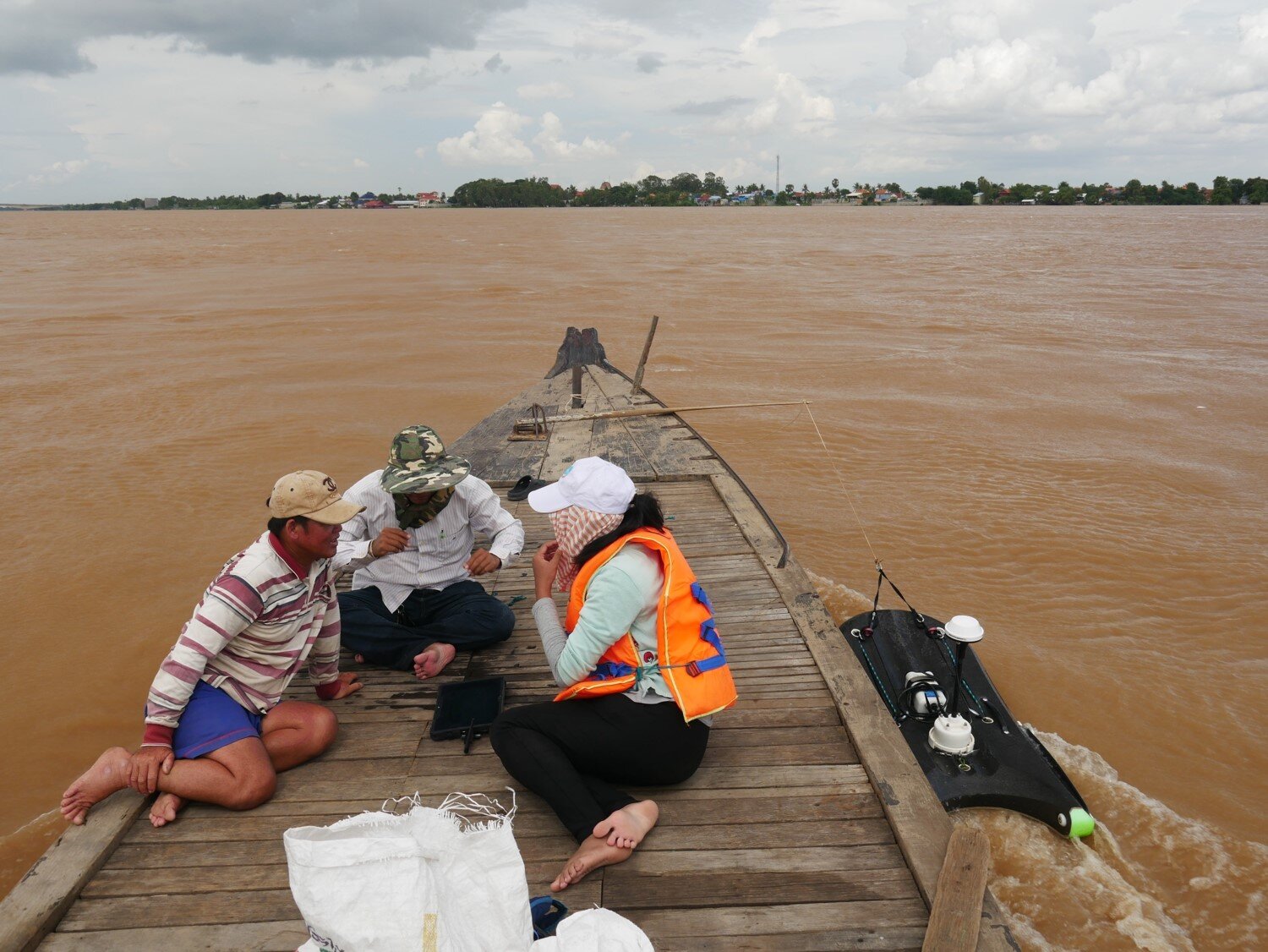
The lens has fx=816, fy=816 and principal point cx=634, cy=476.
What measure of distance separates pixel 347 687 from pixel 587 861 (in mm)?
1403

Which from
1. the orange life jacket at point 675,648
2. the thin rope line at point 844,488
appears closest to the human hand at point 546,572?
the orange life jacket at point 675,648

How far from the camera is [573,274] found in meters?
25.5

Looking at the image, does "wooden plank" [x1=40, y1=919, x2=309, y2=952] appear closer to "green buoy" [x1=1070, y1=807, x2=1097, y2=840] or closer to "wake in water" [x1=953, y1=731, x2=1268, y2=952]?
"wake in water" [x1=953, y1=731, x2=1268, y2=952]

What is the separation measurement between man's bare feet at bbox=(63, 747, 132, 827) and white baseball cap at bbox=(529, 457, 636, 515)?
1531 millimetres

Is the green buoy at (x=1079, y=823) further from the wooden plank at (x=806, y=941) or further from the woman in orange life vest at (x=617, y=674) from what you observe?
the woman in orange life vest at (x=617, y=674)

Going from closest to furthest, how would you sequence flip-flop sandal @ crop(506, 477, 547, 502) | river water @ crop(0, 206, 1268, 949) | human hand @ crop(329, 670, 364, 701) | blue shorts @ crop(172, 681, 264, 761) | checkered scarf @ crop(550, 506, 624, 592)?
1. checkered scarf @ crop(550, 506, 624, 592)
2. blue shorts @ crop(172, 681, 264, 761)
3. human hand @ crop(329, 670, 364, 701)
4. river water @ crop(0, 206, 1268, 949)
5. flip-flop sandal @ crop(506, 477, 547, 502)

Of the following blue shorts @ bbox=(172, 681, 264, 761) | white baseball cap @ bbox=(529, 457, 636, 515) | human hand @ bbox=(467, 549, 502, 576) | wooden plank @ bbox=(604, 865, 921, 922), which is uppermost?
white baseball cap @ bbox=(529, 457, 636, 515)

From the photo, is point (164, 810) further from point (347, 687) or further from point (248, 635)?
point (347, 687)

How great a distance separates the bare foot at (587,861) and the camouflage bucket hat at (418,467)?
1.48m

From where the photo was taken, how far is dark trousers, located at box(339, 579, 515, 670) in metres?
3.42

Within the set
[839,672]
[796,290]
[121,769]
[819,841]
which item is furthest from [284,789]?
[796,290]

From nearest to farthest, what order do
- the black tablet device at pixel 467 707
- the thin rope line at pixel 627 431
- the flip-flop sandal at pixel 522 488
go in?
1. the black tablet device at pixel 467 707
2. the flip-flop sandal at pixel 522 488
3. the thin rope line at pixel 627 431

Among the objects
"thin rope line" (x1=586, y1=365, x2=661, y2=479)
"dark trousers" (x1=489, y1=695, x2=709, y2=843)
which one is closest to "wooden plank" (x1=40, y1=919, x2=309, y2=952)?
"dark trousers" (x1=489, y1=695, x2=709, y2=843)

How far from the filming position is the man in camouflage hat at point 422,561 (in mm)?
3334
